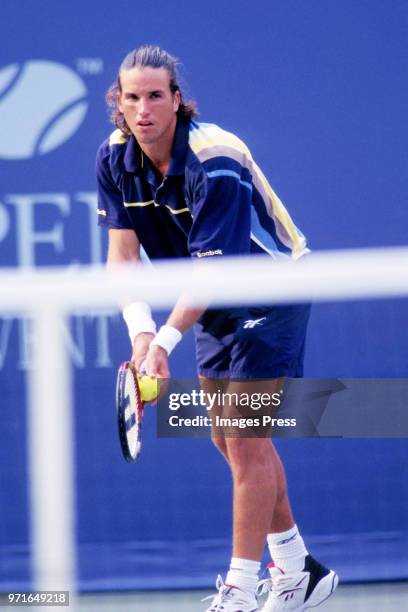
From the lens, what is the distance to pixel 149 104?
3.15 metres

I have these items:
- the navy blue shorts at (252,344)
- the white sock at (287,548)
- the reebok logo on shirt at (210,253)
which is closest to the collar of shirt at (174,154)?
the reebok logo on shirt at (210,253)

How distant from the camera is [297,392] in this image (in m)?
2.61

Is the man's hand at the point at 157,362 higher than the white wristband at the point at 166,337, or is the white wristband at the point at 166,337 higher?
the white wristband at the point at 166,337

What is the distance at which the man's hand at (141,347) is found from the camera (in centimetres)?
305

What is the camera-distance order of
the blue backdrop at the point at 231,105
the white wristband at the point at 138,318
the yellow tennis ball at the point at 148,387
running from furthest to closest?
the blue backdrop at the point at 231,105 < the yellow tennis ball at the point at 148,387 < the white wristband at the point at 138,318

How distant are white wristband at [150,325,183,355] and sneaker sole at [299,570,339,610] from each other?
67 centimetres

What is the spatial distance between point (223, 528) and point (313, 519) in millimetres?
556

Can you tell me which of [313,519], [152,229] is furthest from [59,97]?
[313,519]

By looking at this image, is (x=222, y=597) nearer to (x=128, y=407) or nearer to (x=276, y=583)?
(x=276, y=583)

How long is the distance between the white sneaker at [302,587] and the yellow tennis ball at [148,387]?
60 centimetres

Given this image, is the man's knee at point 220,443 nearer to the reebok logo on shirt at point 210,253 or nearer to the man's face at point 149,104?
the reebok logo on shirt at point 210,253

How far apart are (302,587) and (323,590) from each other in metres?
0.05

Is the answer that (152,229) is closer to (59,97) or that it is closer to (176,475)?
(176,475)

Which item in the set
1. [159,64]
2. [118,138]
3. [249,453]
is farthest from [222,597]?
[159,64]
